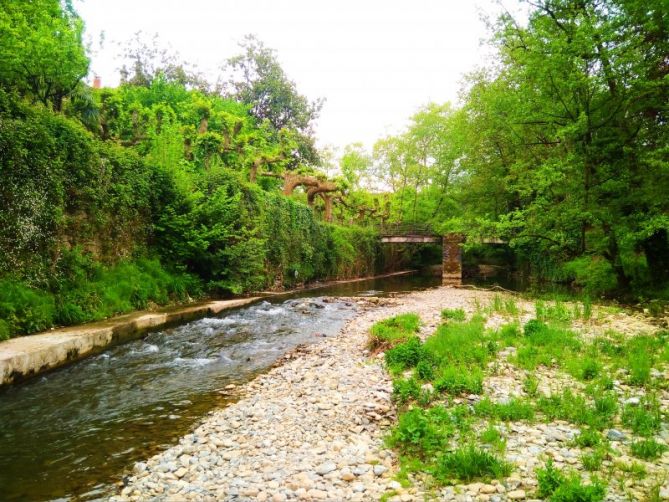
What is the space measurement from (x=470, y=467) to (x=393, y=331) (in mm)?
5720

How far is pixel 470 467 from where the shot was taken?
11.2ft

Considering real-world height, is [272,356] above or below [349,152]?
below

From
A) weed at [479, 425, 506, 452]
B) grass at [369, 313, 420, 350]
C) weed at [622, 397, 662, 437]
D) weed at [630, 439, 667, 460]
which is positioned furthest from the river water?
weed at [622, 397, 662, 437]

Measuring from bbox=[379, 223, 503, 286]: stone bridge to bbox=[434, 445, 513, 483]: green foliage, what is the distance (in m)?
29.4

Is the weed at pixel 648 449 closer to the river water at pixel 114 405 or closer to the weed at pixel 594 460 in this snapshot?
the weed at pixel 594 460

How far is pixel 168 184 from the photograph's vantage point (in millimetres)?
14594

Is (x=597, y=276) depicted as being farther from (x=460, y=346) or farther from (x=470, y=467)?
(x=470, y=467)

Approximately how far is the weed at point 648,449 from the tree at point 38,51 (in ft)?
50.2

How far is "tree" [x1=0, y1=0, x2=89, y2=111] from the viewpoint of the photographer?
11852 millimetres

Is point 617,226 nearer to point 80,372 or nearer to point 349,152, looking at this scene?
point 80,372

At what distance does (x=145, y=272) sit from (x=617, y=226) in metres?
14.9

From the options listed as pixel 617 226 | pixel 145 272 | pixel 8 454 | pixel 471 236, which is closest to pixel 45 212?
pixel 145 272

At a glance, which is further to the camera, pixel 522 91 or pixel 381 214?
pixel 381 214

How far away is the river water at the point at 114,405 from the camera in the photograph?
13.3 ft
